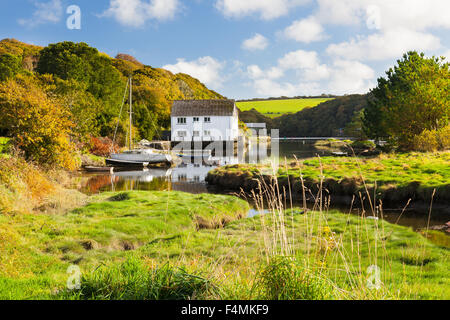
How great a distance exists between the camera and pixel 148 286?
4465 millimetres

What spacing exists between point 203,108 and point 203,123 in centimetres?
297

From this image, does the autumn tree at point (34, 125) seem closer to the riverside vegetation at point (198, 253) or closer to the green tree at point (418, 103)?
the riverside vegetation at point (198, 253)

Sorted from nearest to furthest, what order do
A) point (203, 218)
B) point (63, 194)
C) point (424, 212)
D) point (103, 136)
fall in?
point (203, 218) → point (424, 212) → point (63, 194) → point (103, 136)

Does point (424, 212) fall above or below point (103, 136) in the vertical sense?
below

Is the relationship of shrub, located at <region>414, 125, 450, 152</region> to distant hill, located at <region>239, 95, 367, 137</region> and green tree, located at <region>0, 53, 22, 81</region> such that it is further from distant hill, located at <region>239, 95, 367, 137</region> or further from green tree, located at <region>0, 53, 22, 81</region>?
distant hill, located at <region>239, 95, 367, 137</region>

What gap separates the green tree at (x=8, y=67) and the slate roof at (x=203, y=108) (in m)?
31.6

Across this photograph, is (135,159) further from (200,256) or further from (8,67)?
(200,256)

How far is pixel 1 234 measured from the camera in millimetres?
8656

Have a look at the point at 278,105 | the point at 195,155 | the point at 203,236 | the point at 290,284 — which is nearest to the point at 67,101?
the point at 195,155

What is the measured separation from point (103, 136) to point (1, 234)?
40916mm

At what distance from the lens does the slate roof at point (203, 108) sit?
67375 mm
